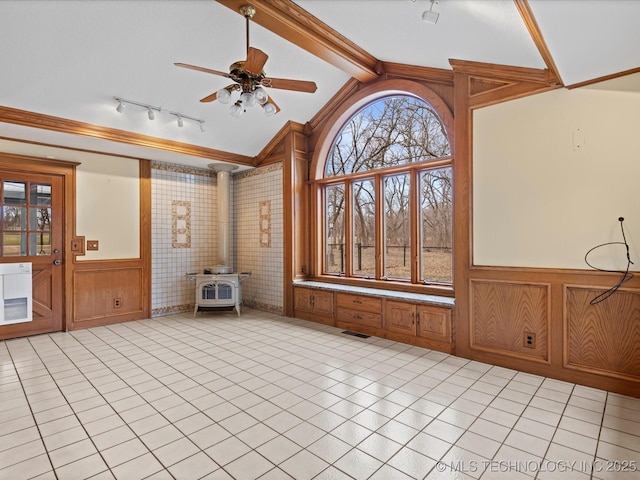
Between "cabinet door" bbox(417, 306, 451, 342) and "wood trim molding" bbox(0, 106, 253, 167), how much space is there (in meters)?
3.99

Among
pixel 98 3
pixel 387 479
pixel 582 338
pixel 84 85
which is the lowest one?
pixel 387 479

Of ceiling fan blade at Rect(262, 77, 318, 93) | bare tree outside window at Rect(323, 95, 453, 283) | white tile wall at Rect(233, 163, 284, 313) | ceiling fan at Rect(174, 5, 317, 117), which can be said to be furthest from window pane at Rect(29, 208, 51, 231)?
bare tree outside window at Rect(323, 95, 453, 283)

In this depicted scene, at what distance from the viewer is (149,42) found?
3.31 m

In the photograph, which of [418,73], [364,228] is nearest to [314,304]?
[364,228]

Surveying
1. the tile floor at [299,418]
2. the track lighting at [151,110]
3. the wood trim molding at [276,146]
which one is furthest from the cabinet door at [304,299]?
the track lighting at [151,110]

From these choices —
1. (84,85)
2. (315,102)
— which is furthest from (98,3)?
(315,102)

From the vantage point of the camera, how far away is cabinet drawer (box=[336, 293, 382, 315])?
4.29 metres

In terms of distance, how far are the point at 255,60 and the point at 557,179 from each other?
9.07 ft

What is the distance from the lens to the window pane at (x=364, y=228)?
195 inches

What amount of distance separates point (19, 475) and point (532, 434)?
3.00 metres

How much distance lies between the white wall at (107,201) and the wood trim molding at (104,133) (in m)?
0.75

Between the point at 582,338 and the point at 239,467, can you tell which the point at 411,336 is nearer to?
the point at 582,338

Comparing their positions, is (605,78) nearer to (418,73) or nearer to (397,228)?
(418,73)

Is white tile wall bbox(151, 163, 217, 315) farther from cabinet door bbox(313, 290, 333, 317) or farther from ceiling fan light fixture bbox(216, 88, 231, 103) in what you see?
ceiling fan light fixture bbox(216, 88, 231, 103)
